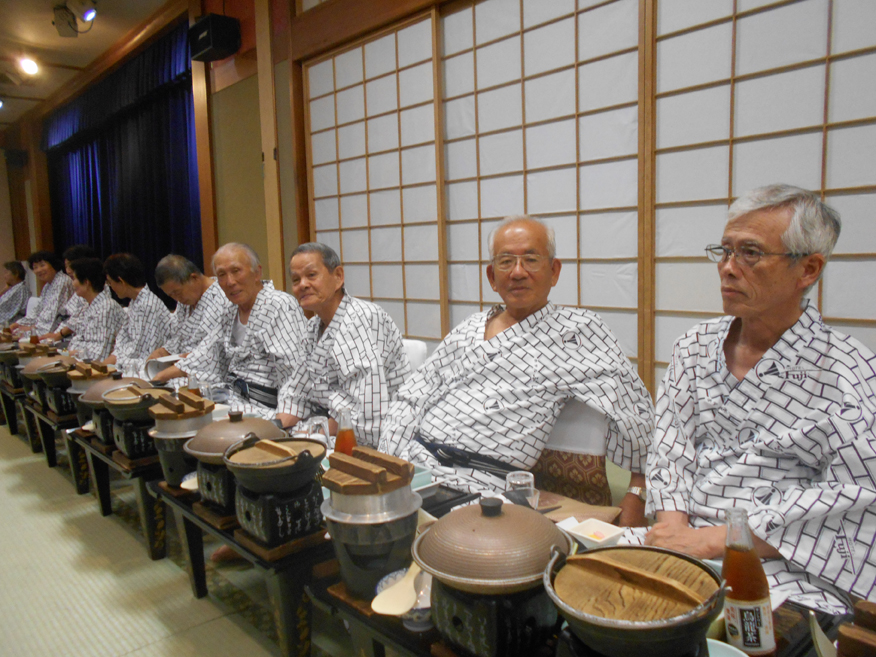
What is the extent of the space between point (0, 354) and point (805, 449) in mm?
4839

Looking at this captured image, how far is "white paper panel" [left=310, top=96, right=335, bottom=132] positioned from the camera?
184 inches

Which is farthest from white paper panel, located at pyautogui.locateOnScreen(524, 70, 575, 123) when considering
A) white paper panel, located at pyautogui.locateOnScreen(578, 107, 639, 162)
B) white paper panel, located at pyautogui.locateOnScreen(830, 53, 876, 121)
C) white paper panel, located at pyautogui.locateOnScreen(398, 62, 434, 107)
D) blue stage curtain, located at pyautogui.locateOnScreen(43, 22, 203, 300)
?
blue stage curtain, located at pyautogui.locateOnScreen(43, 22, 203, 300)

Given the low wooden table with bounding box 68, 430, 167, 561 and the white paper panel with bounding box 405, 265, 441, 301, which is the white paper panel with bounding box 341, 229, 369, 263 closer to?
the white paper panel with bounding box 405, 265, 441, 301

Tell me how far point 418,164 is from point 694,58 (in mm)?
1868

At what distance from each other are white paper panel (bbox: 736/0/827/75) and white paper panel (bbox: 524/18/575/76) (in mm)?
874

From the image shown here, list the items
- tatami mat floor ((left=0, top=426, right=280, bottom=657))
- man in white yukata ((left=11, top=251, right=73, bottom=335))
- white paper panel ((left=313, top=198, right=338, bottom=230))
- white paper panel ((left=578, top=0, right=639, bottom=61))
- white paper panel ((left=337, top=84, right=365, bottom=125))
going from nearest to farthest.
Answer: tatami mat floor ((left=0, top=426, right=280, bottom=657)) < white paper panel ((left=578, top=0, right=639, bottom=61)) < white paper panel ((left=337, top=84, right=365, bottom=125)) < white paper panel ((left=313, top=198, right=338, bottom=230)) < man in white yukata ((left=11, top=251, right=73, bottom=335))

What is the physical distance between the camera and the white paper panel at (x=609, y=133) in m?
3.03

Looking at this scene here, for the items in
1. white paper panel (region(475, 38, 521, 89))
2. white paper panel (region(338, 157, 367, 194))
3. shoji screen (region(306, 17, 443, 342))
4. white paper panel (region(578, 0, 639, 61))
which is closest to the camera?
white paper panel (region(578, 0, 639, 61))

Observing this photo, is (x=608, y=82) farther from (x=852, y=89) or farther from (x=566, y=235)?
(x=852, y=89)

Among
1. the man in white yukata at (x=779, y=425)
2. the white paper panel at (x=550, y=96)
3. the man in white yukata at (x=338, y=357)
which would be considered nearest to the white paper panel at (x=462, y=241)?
the white paper panel at (x=550, y=96)

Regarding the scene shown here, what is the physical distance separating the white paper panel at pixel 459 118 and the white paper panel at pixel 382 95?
0.50 meters

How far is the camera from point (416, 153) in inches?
162

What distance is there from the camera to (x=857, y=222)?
2.41m

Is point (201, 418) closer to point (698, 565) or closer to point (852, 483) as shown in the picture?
point (698, 565)
